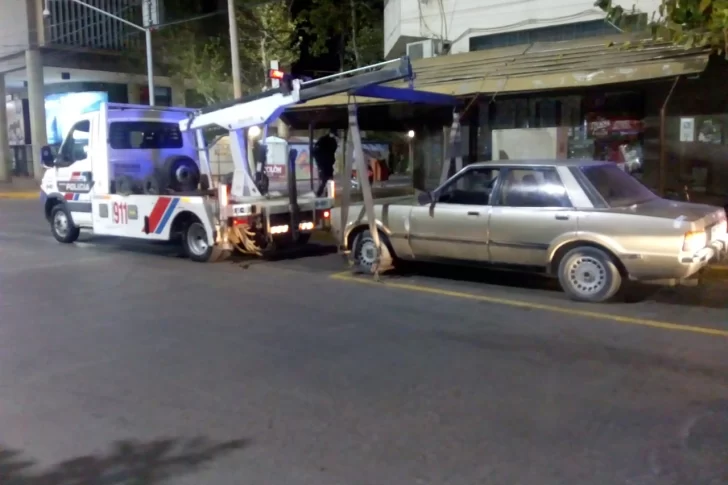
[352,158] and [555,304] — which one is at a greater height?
[352,158]

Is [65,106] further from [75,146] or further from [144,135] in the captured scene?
[144,135]

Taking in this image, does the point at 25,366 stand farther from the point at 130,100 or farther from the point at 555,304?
the point at 130,100

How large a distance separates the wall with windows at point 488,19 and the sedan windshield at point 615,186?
19.5ft

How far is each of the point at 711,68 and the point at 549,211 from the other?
20.0 feet

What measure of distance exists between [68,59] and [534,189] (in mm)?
32151

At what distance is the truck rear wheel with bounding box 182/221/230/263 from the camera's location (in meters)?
12.0

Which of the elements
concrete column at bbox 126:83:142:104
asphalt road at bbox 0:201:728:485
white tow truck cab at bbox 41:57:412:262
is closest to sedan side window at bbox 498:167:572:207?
asphalt road at bbox 0:201:728:485

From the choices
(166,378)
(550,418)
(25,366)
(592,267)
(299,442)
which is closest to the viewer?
(299,442)

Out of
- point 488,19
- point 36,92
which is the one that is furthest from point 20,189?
point 488,19

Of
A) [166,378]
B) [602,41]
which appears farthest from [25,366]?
[602,41]

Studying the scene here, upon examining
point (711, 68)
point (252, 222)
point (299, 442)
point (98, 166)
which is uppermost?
point (711, 68)

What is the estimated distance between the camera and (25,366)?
6.73 metres

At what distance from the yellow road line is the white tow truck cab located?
180 centimetres

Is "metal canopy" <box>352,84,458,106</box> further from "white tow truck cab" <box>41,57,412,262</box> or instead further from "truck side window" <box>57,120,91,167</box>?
"truck side window" <box>57,120,91,167</box>
